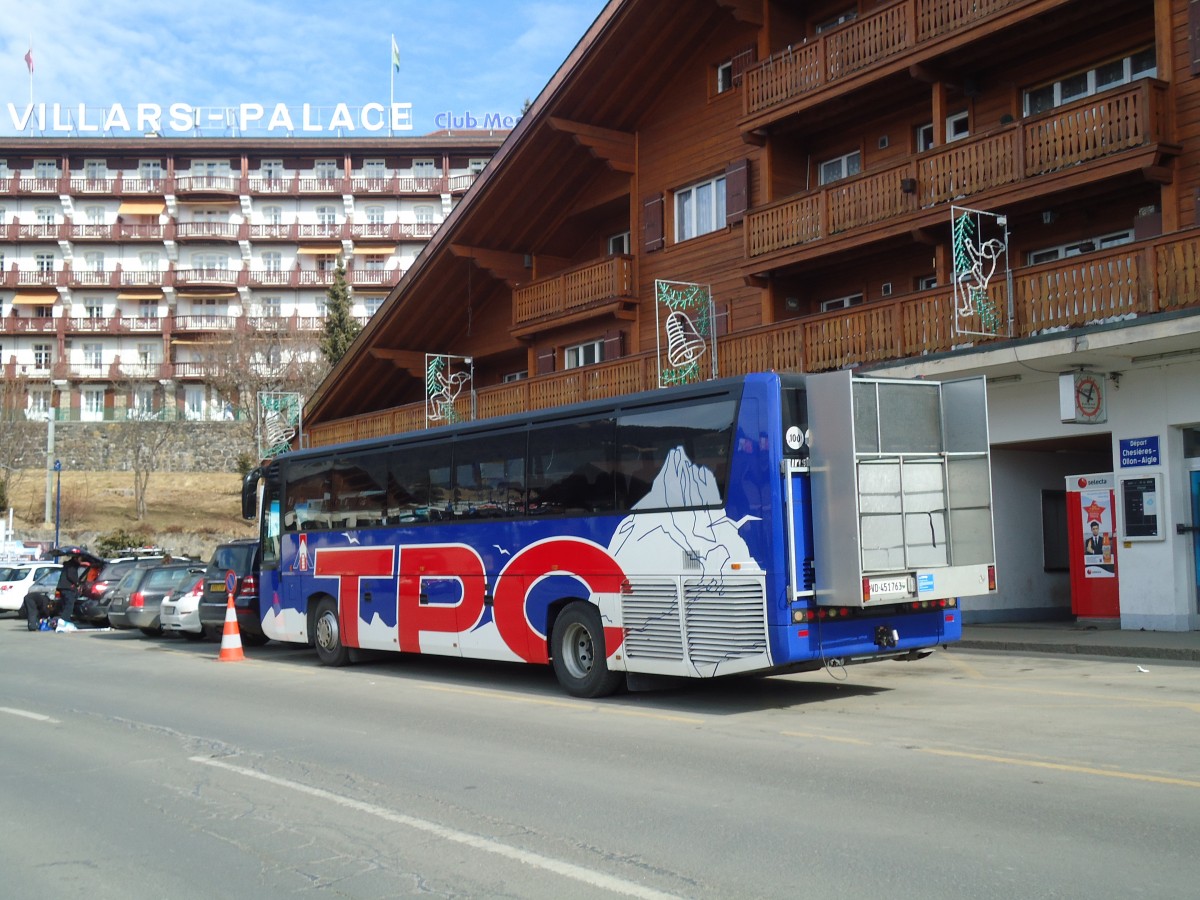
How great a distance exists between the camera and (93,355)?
267 feet

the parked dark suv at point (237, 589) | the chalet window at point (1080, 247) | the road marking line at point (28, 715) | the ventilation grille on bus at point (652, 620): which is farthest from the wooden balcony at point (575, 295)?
the road marking line at point (28, 715)

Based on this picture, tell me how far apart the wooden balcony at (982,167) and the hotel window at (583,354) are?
6515 millimetres

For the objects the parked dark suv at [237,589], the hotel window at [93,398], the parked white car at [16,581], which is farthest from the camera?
the hotel window at [93,398]

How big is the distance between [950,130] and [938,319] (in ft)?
16.5

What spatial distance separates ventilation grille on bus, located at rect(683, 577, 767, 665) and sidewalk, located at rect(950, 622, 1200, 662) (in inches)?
276

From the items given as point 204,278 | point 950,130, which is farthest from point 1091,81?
point 204,278

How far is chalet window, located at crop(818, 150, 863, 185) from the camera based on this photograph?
24.1m

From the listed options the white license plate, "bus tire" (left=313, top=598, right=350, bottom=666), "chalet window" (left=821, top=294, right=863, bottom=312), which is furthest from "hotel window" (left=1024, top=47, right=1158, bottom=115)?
"bus tire" (left=313, top=598, right=350, bottom=666)

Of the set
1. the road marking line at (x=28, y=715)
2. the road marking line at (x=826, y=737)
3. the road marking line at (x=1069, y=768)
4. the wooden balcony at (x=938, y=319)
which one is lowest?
the road marking line at (x=28, y=715)

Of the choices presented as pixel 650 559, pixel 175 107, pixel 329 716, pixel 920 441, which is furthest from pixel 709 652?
pixel 175 107

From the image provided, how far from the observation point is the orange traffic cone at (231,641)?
19625mm

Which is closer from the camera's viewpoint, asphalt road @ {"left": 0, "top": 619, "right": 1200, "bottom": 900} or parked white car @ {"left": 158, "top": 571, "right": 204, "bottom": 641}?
asphalt road @ {"left": 0, "top": 619, "right": 1200, "bottom": 900}

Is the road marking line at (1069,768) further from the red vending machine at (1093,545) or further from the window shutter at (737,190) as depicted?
the window shutter at (737,190)

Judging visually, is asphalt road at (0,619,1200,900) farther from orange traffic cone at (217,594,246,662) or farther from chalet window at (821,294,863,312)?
chalet window at (821,294,863,312)
